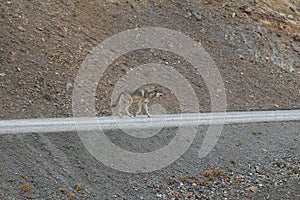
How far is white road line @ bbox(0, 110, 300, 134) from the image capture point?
23125 millimetres

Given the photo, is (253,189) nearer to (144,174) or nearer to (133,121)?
(144,174)

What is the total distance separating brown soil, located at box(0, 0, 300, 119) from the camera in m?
27.5

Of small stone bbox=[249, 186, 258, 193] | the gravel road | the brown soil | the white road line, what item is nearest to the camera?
the gravel road

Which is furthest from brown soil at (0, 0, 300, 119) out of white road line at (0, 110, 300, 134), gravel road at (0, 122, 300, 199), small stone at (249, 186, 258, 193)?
small stone at (249, 186, 258, 193)

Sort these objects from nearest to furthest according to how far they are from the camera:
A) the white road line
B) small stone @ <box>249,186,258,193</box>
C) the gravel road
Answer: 1. the gravel road
2. small stone @ <box>249,186,258,193</box>
3. the white road line

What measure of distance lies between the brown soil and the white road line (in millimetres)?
1065

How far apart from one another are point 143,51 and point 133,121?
38.5ft

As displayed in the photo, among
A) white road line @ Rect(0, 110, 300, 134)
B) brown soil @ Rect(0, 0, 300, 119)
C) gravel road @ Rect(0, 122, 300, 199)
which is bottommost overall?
gravel road @ Rect(0, 122, 300, 199)

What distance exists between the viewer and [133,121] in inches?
999

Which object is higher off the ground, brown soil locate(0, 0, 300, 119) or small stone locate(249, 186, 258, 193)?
brown soil locate(0, 0, 300, 119)

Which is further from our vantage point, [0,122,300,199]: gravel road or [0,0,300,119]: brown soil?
[0,0,300,119]: brown soil

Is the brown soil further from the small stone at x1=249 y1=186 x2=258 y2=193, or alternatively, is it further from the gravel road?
the small stone at x1=249 y1=186 x2=258 y2=193

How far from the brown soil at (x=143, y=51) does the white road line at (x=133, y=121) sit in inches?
41.9

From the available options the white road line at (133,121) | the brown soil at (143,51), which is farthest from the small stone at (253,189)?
the brown soil at (143,51)
